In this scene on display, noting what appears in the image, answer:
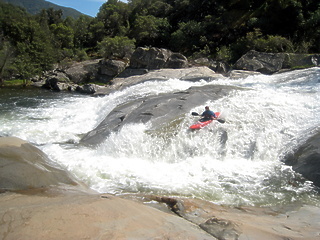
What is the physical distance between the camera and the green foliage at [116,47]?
86.6 ft

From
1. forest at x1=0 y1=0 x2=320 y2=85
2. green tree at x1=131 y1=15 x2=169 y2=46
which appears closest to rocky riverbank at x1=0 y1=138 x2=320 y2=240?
forest at x1=0 y1=0 x2=320 y2=85

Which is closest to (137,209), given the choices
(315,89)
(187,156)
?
(187,156)

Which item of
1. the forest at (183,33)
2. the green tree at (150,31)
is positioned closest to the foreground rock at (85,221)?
the forest at (183,33)

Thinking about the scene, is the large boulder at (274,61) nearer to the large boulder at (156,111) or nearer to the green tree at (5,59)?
the large boulder at (156,111)

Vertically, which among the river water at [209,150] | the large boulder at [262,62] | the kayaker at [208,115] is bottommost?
the river water at [209,150]

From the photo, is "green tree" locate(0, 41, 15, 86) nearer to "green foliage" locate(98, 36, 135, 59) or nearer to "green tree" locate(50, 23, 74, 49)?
"green foliage" locate(98, 36, 135, 59)

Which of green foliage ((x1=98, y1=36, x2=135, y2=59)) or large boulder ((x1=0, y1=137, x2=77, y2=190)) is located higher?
green foliage ((x1=98, y1=36, x2=135, y2=59))

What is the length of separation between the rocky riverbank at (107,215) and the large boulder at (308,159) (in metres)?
1.60

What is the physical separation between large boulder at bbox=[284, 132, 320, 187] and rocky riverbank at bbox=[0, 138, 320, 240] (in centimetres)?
160

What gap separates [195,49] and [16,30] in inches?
753

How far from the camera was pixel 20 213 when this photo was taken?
3.62 meters

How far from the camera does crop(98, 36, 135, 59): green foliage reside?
86.6ft

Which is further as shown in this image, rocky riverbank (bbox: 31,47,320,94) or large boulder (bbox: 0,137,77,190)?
rocky riverbank (bbox: 31,47,320,94)

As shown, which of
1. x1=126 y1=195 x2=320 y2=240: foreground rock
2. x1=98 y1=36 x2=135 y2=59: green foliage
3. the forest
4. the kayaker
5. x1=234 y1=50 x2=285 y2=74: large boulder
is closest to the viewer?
x1=126 y1=195 x2=320 y2=240: foreground rock
